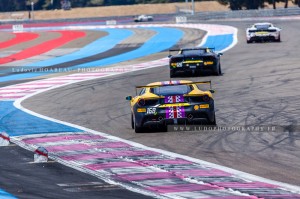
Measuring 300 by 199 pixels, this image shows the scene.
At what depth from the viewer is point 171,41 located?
5453cm

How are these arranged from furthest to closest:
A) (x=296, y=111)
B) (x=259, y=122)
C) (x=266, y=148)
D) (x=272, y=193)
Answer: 1. (x=296, y=111)
2. (x=259, y=122)
3. (x=266, y=148)
4. (x=272, y=193)

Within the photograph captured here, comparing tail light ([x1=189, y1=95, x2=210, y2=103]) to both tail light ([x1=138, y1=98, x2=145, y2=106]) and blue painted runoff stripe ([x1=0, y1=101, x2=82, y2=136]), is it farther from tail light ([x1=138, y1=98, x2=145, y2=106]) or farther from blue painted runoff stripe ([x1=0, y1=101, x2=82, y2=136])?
blue painted runoff stripe ([x1=0, y1=101, x2=82, y2=136])

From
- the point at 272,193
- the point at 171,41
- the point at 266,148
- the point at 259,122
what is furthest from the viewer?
the point at 171,41

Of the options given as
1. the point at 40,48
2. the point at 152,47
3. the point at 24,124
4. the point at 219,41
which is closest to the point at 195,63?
the point at 24,124

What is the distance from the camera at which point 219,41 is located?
5047 cm

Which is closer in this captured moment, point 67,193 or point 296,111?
point 67,193

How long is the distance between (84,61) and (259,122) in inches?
1030

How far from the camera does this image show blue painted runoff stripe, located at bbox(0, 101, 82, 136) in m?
19.0

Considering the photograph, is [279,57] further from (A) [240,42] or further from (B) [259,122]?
(B) [259,122]

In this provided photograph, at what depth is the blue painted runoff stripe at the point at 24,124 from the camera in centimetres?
1900

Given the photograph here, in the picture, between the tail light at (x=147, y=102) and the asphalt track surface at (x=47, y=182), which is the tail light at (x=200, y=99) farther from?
the asphalt track surface at (x=47, y=182)

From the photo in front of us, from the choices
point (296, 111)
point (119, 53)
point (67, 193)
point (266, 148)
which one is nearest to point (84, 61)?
point (119, 53)

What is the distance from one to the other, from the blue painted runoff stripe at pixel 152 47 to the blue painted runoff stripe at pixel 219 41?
225 centimetres

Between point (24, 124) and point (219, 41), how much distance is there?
31013 millimetres
